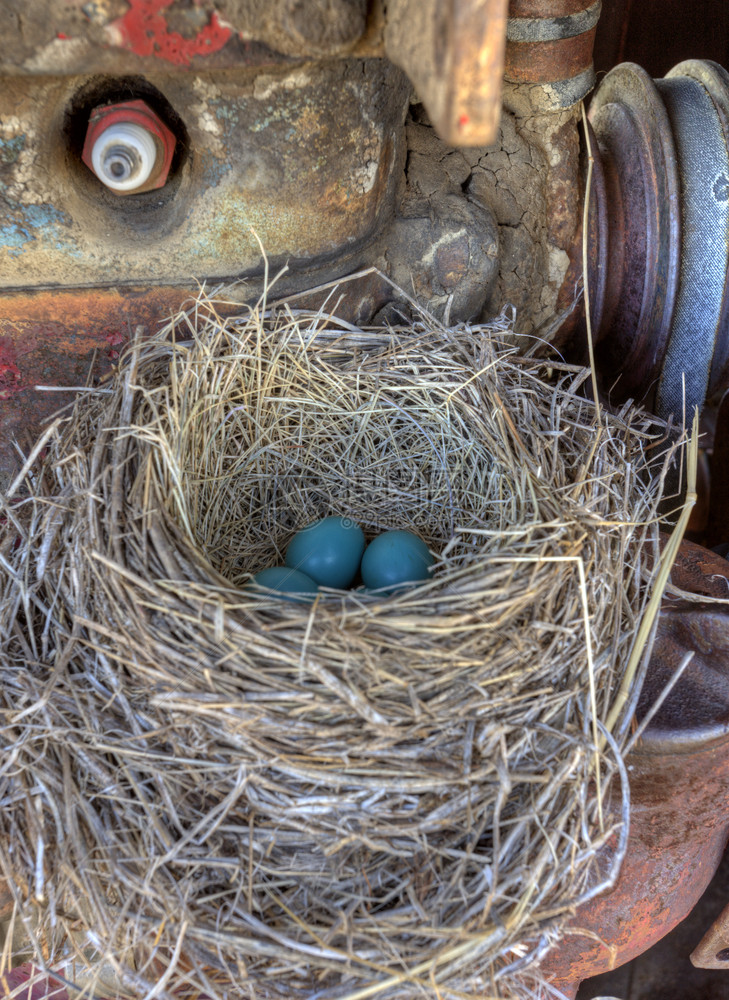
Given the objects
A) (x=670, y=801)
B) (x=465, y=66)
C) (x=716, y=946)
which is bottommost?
(x=716, y=946)

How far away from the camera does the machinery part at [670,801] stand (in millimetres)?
1064

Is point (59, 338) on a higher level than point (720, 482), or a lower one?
higher

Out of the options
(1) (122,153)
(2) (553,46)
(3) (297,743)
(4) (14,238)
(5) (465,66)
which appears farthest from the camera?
(2) (553,46)

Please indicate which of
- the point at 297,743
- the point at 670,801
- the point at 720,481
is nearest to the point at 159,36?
the point at 297,743

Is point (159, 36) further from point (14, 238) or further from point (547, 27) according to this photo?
point (547, 27)

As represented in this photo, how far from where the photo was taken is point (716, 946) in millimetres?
1364

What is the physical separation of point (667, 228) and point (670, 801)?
993 mm

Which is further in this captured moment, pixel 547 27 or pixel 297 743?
pixel 547 27

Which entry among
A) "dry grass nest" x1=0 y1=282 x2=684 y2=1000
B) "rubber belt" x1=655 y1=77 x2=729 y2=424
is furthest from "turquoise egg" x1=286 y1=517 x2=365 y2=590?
"rubber belt" x1=655 y1=77 x2=729 y2=424

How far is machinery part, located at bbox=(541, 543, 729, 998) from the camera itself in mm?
1064

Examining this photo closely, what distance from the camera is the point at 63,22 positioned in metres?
0.86

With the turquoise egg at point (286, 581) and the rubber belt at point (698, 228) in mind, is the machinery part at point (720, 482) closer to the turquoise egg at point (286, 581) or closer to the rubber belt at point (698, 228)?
the rubber belt at point (698, 228)

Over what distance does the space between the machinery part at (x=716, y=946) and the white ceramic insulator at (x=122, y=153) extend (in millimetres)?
1455

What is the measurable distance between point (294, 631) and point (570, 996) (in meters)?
0.81
